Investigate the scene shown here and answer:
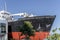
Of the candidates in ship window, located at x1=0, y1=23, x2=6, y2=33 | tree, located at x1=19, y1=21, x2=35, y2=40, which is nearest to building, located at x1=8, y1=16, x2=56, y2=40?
tree, located at x1=19, y1=21, x2=35, y2=40

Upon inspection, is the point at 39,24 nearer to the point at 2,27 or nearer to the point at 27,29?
the point at 27,29

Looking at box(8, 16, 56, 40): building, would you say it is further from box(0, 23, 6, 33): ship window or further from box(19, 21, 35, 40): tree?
box(0, 23, 6, 33): ship window

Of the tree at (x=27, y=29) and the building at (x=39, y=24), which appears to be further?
the building at (x=39, y=24)

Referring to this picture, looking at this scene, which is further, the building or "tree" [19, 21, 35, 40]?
the building

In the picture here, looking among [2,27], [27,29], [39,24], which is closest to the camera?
[27,29]

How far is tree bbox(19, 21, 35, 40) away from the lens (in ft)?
65.9

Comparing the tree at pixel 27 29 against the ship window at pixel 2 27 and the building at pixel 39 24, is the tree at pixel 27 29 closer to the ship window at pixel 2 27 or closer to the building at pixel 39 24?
the building at pixel 39 24

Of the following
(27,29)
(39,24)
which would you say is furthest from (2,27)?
(39,24)

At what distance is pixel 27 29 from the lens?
20078 mm

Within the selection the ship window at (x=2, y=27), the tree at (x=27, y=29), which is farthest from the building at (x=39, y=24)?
the ship window at (x=2, y=27)

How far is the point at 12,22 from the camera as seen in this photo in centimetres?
2216

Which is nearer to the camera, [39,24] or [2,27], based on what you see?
[2,27]

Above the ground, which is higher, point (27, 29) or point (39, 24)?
point (39, 24)

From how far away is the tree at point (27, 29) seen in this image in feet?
Answer: 65.9
